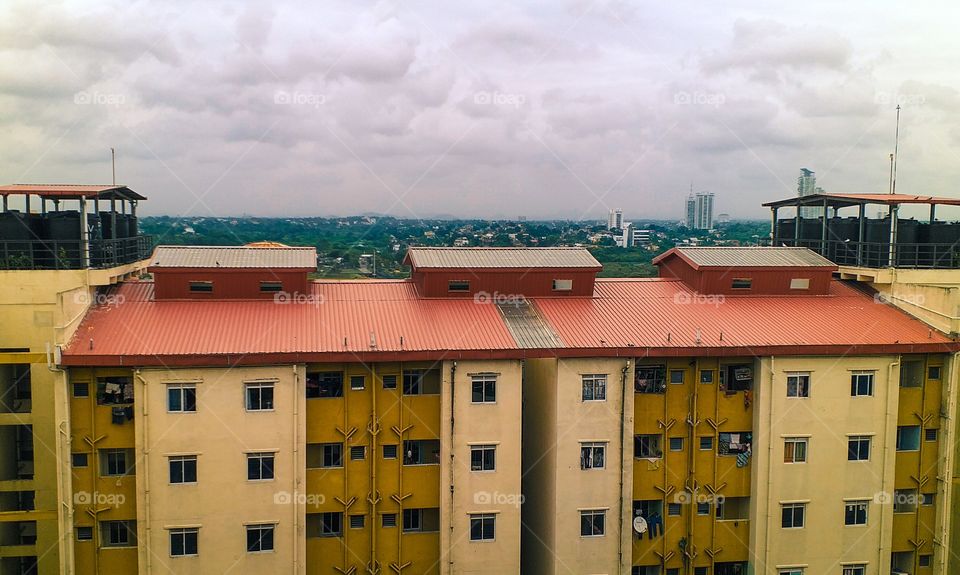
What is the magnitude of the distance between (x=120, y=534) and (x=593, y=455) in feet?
55.8

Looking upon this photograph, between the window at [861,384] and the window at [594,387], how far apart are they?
9835mm

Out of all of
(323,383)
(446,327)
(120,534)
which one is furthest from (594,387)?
(120,534)

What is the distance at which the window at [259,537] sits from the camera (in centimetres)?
2581

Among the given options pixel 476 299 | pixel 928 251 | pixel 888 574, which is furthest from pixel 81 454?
pixel 928 251

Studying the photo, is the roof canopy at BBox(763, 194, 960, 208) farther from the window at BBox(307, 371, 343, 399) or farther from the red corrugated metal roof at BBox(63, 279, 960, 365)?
the window at BBox(307, 371, 343, 399)

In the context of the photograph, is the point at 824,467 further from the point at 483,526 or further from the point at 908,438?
the point at 483,526

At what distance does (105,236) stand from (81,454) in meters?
10.6

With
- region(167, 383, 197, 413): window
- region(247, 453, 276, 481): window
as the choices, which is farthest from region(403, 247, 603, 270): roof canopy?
region(167, 383, 197, 413): window

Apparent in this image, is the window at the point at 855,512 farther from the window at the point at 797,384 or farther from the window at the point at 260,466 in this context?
the window at the point at 260,466

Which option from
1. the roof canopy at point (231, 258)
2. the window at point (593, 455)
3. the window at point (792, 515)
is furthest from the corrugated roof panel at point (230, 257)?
the window at point (792, 515)

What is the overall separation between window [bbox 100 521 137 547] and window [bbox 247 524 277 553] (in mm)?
4035

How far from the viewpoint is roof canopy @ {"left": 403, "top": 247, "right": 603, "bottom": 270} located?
103 feet

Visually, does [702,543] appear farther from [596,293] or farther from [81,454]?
[81,454]

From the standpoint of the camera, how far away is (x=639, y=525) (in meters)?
28.0
